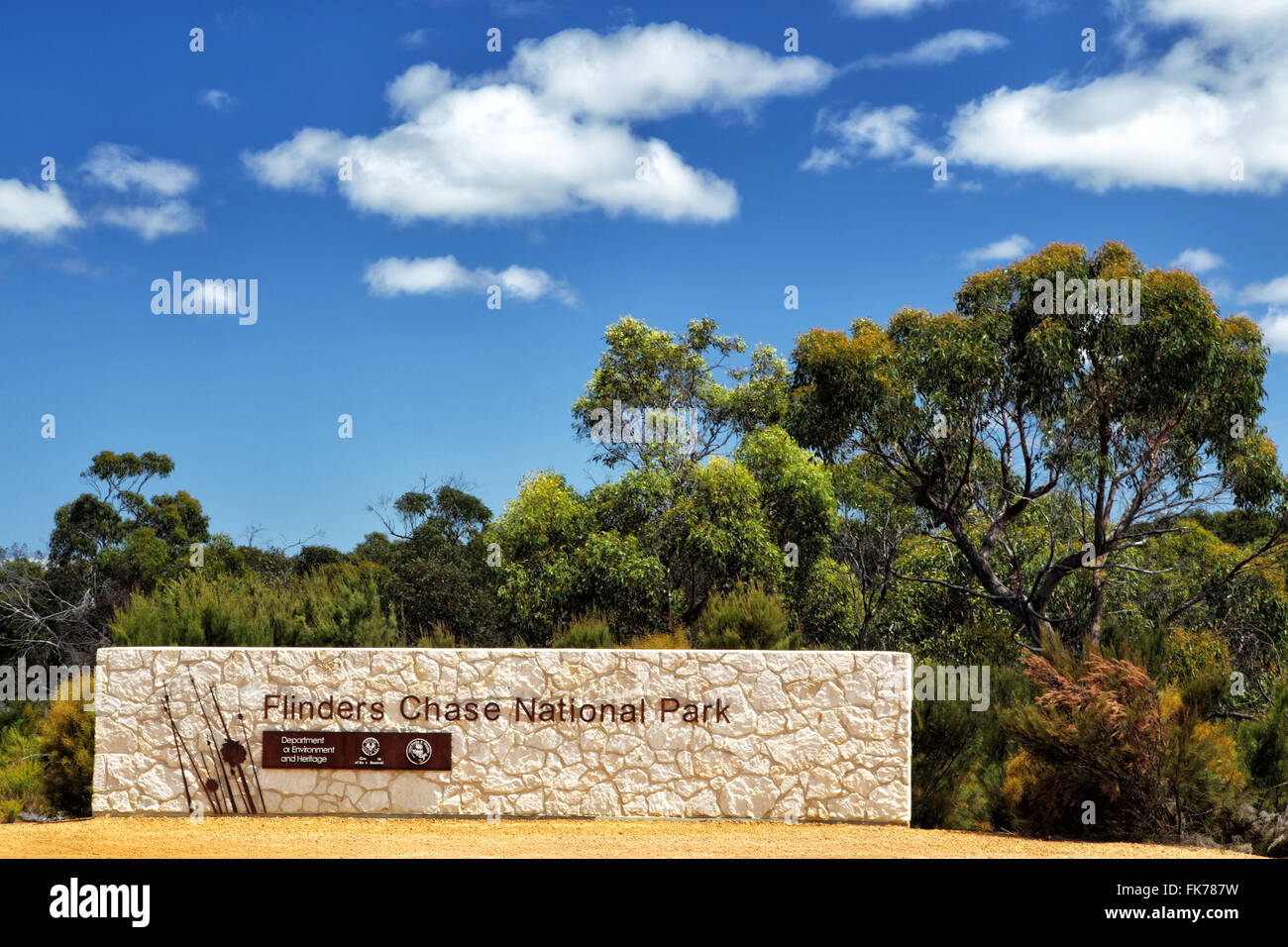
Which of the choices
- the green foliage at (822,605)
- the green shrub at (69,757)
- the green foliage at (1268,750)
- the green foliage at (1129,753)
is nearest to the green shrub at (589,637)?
the green foliage at (1129,753)

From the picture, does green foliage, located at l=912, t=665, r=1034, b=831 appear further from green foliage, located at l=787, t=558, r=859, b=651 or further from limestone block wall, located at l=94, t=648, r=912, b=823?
green foliage, located at l=787, t=558, r=859, b=651

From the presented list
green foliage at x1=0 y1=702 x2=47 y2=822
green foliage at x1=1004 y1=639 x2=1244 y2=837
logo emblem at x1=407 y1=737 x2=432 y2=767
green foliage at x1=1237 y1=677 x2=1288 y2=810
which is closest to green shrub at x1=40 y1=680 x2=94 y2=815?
green foliage at x1=0 y1=702 x2=47 y2=822

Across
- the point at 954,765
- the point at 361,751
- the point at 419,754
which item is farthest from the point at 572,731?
the point at 954,765

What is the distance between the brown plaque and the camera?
43.4 ft

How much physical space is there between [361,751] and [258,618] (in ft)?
9.51

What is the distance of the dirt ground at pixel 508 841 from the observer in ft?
36.8

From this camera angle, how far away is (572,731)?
13.3 m

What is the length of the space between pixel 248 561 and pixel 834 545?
1854cm

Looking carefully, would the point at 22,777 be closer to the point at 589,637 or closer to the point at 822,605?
the point at 589,637

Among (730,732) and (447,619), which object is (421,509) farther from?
(730,732)

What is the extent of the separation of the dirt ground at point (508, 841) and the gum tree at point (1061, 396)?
33.8 feet

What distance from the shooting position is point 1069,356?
2094cm

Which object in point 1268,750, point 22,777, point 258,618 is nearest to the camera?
point 1268,750
